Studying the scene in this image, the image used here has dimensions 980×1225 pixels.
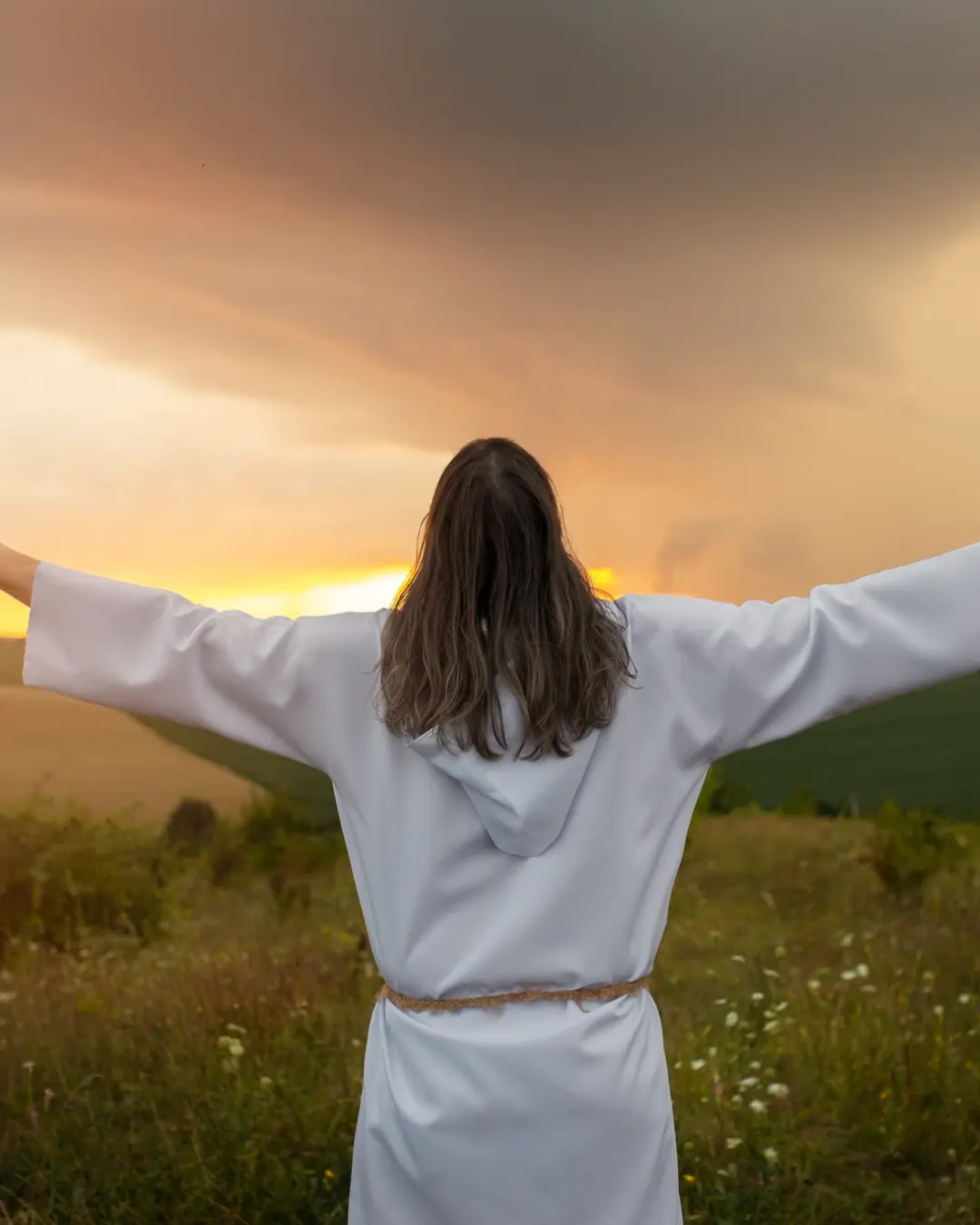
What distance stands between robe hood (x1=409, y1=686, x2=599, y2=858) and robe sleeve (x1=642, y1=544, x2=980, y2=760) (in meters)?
0.17

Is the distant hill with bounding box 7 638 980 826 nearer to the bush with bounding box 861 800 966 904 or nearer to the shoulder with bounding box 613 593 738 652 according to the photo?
the bush with bounding box 861 800 966 904

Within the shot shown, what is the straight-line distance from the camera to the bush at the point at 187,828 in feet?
8.56

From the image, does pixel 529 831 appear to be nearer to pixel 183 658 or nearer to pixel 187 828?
pixel 183 658

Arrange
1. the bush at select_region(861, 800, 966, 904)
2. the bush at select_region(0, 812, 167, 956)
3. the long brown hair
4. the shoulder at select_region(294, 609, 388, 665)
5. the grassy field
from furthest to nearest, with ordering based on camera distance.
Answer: the bush at select_region(861, 800, 966, 904) < the bush at select_region(0, 812, 167, 956) < the grassy field < the shoulder at select_region(294, 609, 388, 665) < the long brown hair

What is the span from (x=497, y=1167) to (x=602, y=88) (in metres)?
2.21

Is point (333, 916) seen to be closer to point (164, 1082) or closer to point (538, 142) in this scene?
point (164, 1082)

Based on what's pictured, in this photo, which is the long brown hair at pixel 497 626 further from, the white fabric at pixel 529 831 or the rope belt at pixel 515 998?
the rope belt at pixel 515 998

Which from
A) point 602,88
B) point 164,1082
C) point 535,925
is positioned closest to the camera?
point 535,925

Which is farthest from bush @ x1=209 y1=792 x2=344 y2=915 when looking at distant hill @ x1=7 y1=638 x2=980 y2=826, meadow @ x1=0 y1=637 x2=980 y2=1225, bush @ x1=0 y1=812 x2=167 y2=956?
distant hill @ x1=7 y1=638 x2=980 y2=826

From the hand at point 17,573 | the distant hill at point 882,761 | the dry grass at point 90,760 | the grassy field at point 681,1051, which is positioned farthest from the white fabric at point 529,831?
the distant hill at point 882,761

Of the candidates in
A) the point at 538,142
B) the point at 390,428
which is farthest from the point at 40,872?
the point at 538,142

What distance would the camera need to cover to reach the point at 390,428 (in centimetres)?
270

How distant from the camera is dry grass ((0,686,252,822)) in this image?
2570 millimetres

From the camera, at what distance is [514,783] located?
127 centimetres
